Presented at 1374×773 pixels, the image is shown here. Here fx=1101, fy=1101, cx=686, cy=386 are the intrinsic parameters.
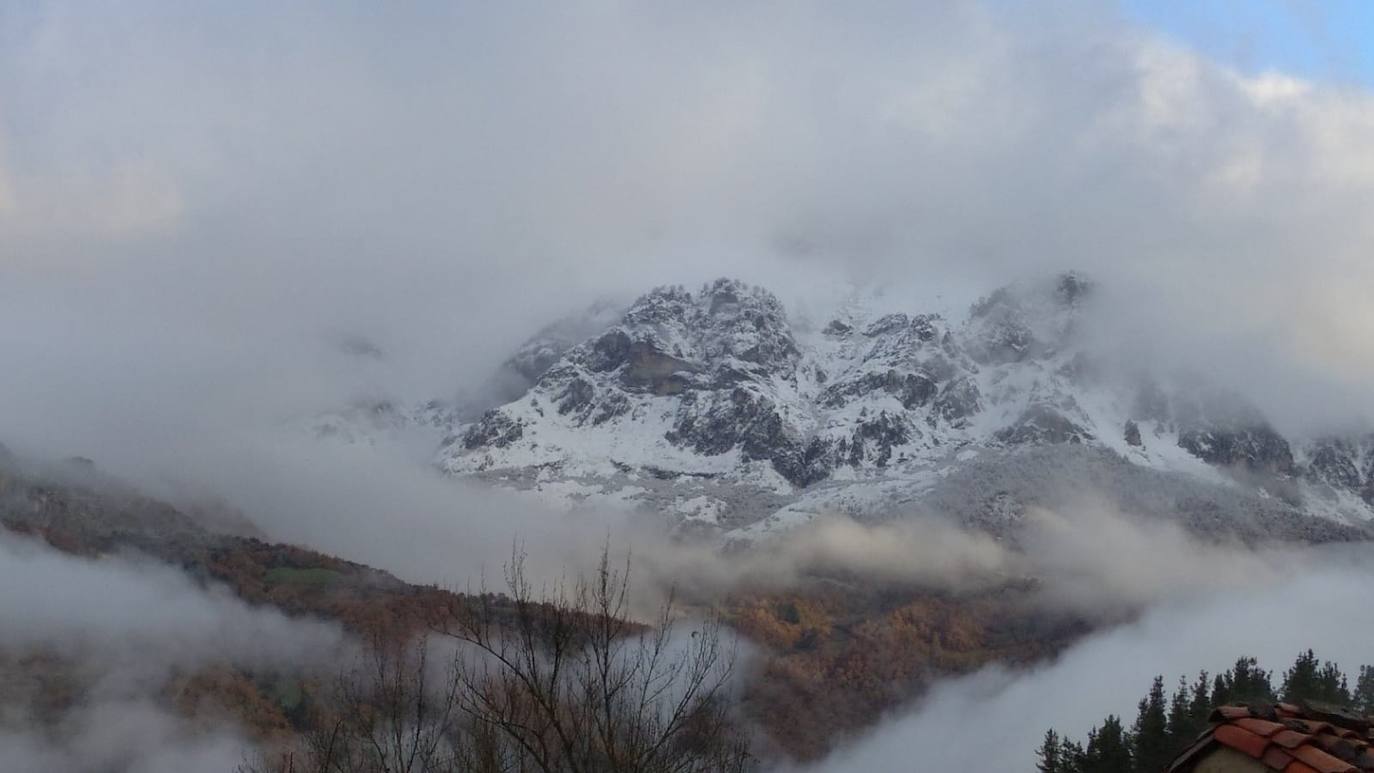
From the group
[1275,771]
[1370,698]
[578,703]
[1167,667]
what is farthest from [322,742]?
[1167,667]

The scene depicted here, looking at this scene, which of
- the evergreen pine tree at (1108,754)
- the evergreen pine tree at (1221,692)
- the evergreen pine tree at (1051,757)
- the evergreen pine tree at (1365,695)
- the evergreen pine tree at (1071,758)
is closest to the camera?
the evergreen pine tree at (1108,754)

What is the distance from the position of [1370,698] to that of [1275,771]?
66.8 m

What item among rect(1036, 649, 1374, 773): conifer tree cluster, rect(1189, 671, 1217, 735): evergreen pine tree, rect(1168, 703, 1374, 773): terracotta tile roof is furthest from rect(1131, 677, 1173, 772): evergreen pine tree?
rect(1168, 703, 1374, 773): terracotta tile roof

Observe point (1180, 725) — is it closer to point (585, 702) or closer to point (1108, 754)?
point (1108, 754)

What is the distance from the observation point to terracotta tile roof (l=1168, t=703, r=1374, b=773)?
35.1ft

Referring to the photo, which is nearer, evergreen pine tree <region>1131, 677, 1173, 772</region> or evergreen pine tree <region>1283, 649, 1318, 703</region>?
evergreen pine tree <region>1131, 677, 1173, 772</region>

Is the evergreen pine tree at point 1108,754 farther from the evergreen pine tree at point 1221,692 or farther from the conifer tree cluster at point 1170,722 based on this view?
the evergreen pine tree at point 1221,692

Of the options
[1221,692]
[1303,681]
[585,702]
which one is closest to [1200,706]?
[1221,692]

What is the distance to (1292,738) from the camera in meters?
11.0

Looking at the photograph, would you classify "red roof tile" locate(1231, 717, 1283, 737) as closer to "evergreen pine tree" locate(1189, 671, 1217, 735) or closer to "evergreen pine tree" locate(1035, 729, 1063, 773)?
"evergreen pine tree" locate(1189, 671, 1217, 735)

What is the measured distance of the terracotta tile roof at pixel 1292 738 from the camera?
10687 mm

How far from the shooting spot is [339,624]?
189m

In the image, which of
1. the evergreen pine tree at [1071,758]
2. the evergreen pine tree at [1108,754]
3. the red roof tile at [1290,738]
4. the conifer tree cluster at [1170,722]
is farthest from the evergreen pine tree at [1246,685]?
the red roof tile at [1290,738]

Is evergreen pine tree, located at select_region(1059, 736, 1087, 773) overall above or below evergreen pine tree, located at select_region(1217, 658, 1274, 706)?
below
